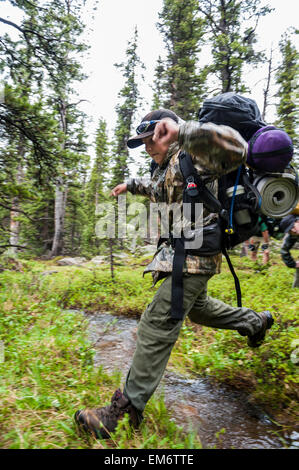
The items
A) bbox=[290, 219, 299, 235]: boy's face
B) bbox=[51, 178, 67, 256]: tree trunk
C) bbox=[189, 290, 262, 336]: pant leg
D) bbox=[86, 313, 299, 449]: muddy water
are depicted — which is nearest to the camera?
bbox=[86, 313, 299, 449]: muddy water

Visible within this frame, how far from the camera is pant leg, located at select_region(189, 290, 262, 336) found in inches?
109

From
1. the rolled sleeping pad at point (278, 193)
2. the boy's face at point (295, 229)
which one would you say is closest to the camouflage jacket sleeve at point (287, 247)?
the boy's face at point (295, 229)

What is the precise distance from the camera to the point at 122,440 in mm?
1849

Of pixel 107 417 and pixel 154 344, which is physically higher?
pixel 154 344

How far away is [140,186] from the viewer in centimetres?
293

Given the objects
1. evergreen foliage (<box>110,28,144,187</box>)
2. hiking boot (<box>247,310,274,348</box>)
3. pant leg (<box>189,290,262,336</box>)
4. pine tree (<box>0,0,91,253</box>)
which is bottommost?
hiking boot (<box>247,310,274,348</box>)

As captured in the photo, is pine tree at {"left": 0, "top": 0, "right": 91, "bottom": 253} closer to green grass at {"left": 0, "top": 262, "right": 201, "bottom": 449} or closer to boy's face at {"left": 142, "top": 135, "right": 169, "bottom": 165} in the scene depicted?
green grass at {"left": 0, "top": 262, "right": 201, "bottom": 449}

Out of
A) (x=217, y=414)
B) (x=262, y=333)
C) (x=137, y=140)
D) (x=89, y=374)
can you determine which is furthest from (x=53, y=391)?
(x=137, y=140)

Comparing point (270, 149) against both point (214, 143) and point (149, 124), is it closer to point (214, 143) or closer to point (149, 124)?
point (214, 143)

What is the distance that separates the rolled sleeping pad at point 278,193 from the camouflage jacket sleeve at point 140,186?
114cm

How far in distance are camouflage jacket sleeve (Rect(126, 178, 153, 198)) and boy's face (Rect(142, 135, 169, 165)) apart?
46 cm

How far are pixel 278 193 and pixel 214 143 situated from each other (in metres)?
0.80

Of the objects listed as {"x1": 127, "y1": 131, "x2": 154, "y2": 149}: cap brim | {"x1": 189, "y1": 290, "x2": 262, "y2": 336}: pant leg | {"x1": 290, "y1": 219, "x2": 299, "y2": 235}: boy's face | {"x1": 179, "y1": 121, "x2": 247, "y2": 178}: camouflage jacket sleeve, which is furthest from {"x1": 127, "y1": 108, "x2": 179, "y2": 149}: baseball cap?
{"x1": 290, "y1": 219, "x2": 299, "y2": 235}: boy's face

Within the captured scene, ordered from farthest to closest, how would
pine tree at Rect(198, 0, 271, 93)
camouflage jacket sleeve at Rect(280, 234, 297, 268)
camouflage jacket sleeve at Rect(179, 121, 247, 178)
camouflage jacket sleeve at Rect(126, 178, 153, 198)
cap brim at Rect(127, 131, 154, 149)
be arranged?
pine tree at Rect(198, 0, 271, 93)
camouflage jacket sleeve at Rect(280, 234, 297, 268)
camouflage jacket sleeve at Rect(126, 178, 153, 198)
cap brim at Rect(127, 131, 154, 149)
camouflage jacket sleeve at Rect(179, 121, 247, 178)
